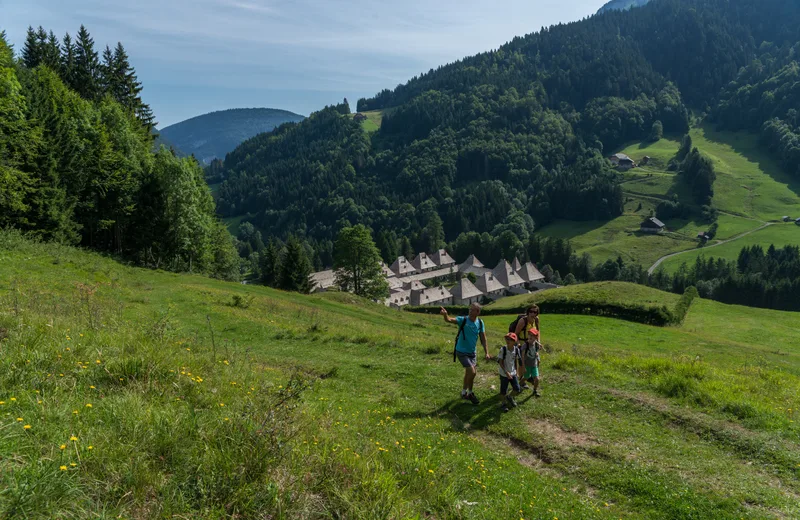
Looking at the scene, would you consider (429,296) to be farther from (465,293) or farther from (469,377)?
(469,377)

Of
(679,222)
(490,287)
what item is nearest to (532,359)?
(490,287)

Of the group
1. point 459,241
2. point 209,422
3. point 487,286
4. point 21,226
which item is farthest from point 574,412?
point 459,241

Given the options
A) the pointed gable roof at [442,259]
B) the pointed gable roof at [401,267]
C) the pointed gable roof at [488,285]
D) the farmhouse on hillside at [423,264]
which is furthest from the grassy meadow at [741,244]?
the pointed gable roof at [401,267]

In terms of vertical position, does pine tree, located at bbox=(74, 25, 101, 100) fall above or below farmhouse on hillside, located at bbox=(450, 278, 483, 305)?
above

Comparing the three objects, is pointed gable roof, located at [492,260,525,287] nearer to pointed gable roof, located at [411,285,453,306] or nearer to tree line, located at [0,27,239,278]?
pointed gable roof, located at [411,285,453,306]

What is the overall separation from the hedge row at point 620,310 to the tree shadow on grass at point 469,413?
147ft

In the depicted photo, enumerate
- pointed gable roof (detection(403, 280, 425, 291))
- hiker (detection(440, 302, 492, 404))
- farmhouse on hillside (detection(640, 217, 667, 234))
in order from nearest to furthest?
hiker (detection(440, 302, 492, 404)) < pointed gable roof (detection(403, 280, 425, 291)) < farmhouse on hillside (detection(640, 217, 667, 234))

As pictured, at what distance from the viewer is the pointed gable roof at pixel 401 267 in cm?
14225

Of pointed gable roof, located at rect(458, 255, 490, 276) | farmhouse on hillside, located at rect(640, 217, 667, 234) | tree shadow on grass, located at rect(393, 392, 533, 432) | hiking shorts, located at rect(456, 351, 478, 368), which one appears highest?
farmhouse on hillside, located at rect(640, 217, 667, 234)

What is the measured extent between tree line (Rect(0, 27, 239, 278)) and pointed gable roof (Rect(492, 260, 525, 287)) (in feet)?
280

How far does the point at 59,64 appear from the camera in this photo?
5034cm

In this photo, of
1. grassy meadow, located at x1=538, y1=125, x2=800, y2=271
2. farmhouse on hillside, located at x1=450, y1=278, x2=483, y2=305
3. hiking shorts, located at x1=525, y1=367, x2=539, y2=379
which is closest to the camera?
hiking shorts, located at x1=525, y1=367, x2=539, y2=379

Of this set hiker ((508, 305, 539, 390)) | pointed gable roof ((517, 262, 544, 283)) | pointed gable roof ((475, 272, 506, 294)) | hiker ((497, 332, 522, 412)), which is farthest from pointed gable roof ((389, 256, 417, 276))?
hiker ((497, 332, 522, 412))

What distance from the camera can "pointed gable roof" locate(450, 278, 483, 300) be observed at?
111 m
